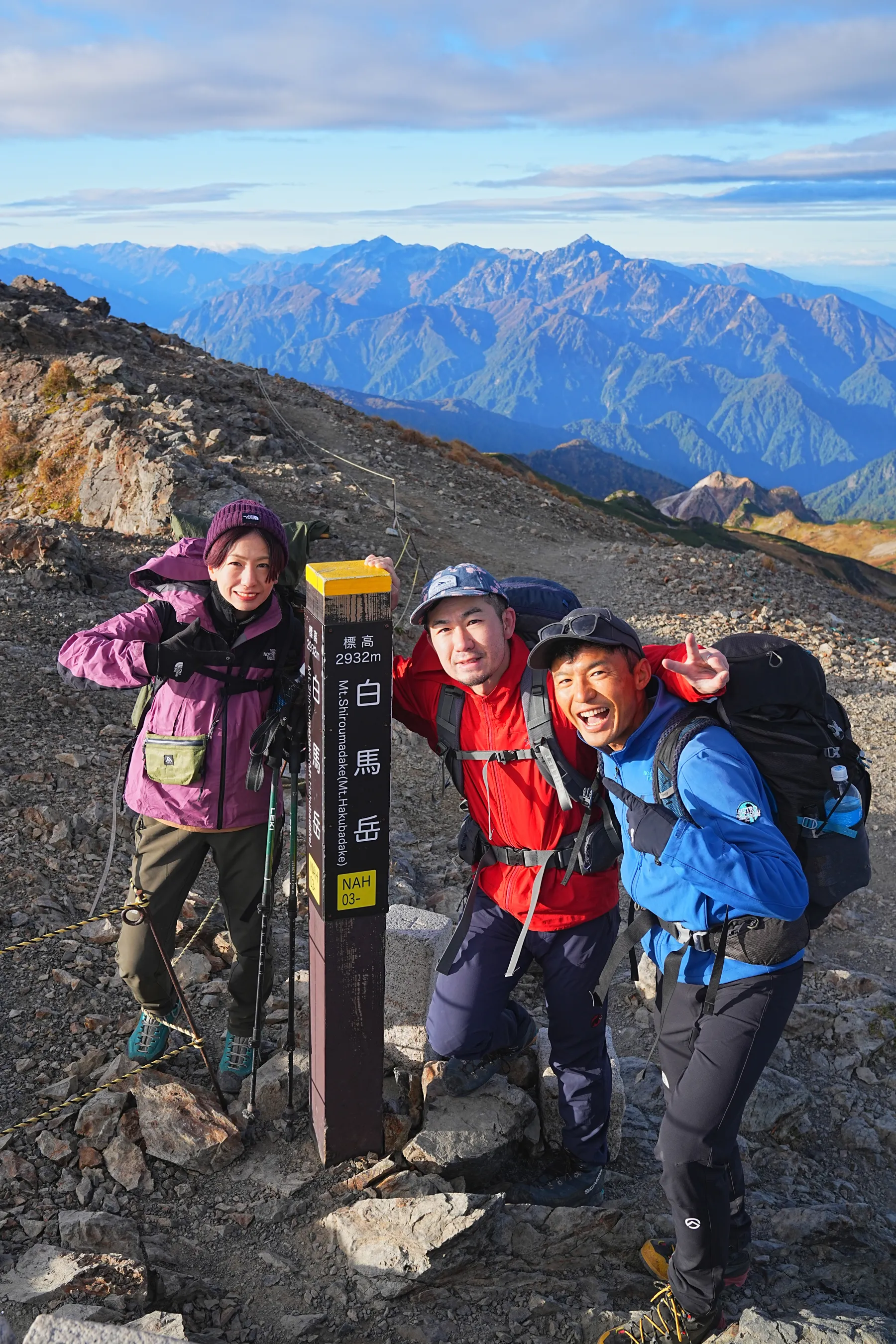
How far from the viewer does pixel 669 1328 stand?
421cm

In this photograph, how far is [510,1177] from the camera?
527 cm

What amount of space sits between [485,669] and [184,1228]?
308 centimetres

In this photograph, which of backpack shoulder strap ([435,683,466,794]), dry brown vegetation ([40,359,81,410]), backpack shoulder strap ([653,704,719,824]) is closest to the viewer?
backpack shoulder strap ([653,704,719,824])

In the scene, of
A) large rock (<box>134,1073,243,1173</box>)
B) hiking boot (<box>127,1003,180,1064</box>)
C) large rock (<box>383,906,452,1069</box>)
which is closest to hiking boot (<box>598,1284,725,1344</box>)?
large rock (<box>134,1073,243,1173</box>)

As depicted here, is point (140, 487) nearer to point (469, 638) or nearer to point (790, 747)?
point (469, 638)

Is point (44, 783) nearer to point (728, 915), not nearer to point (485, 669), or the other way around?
point (485, 669)

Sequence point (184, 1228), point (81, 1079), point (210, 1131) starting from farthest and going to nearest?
point (81, 1079) → point (210, 1131) → point (184, 1228)

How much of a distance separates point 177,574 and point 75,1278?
3129mm

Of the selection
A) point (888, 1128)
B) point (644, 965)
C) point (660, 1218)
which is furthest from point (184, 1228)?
point (888, 1128)

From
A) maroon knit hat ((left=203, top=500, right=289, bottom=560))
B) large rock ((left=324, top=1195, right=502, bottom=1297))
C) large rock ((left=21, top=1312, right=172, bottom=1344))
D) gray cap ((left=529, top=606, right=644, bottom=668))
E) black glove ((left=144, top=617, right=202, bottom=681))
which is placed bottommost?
large rock ((left=324, top=1195, right=502, bottom=1297))

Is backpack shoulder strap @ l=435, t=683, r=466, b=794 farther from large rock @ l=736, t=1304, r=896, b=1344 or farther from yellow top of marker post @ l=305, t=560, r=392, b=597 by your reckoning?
large rock @ l=736, t=1304, r=896, b=1344

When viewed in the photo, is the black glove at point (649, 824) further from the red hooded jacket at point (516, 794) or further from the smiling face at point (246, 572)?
the smiling face at point (246, 572)

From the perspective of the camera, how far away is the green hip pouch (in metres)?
4.63

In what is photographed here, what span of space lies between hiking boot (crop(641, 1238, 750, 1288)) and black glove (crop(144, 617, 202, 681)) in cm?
354
